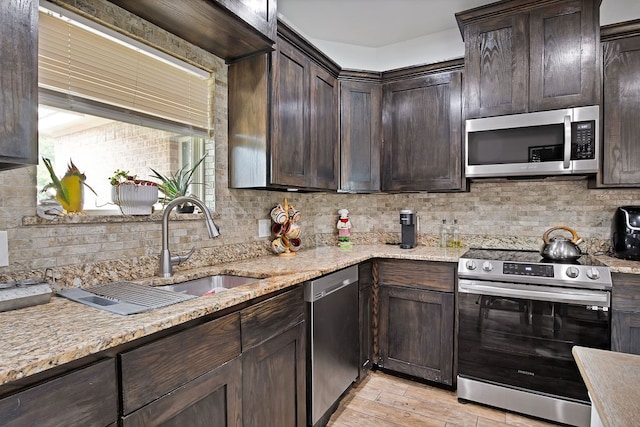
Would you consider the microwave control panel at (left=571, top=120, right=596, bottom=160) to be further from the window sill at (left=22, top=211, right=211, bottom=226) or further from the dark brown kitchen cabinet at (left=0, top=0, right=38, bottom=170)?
the dark brown kitchen cabinet at (left=0, top=0, right=38, bottom=170)

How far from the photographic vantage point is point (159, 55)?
5.88 ft

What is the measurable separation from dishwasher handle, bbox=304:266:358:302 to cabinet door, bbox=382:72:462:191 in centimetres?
94

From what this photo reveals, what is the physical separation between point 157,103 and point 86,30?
0.42 metres

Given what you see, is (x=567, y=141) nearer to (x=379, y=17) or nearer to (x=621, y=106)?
(x=621, y=106)

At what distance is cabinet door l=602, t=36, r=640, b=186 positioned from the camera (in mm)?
2139

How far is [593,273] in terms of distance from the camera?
1.92 metres

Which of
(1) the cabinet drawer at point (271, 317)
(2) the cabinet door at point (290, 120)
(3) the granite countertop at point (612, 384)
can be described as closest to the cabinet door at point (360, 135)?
(2) the cabinet door at point (290, 120)

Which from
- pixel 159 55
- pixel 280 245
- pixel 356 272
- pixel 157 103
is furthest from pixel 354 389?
pixel 159 55

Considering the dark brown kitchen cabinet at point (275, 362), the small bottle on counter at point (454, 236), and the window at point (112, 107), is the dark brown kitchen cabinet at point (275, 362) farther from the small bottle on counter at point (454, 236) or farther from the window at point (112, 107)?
the small bottle on counter at point (454, 236)

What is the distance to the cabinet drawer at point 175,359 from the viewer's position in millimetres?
947

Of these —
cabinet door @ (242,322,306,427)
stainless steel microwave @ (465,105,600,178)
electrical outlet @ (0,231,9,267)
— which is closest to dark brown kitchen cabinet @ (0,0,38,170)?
electrical outlet @ (0,231,9,267)

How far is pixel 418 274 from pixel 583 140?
52.3 inches

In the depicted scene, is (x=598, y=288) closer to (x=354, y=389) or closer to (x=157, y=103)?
(x=354, y=389)

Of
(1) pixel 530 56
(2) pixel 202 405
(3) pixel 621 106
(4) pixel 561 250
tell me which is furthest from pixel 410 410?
(1) pixel 530 56
